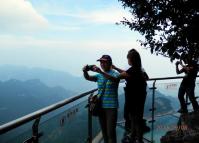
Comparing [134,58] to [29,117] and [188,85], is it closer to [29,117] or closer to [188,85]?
[29,117]

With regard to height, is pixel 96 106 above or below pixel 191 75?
below

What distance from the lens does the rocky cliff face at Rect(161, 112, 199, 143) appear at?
8.60 m

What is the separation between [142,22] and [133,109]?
5.25m

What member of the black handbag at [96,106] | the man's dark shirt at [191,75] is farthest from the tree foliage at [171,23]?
the black handbag at [96,106]

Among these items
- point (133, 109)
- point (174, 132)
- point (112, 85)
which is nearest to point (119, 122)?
point (174, 132)

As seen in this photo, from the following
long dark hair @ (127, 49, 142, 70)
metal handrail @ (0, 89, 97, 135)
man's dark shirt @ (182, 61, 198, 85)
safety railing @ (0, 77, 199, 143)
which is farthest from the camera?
man's dark shirt @ (182, 61, 198, 85)

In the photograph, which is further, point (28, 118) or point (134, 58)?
point (134, 58)

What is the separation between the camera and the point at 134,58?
255 inches

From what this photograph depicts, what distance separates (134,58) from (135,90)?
0.54 metres

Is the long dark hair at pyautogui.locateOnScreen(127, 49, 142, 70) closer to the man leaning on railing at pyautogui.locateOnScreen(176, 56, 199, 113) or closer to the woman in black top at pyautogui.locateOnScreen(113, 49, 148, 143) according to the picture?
the woman in black top at pyautogui.locateOnScreen(113, 49, 148, 143)

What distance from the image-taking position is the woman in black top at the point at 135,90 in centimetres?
651

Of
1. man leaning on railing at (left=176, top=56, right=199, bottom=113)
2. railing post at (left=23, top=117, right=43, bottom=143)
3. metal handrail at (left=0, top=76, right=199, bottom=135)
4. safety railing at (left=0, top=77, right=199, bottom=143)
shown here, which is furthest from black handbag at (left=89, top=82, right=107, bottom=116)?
man leaning on railing at (left=176, top=56, right=199, bottom=113)

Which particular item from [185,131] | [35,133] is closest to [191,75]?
[185,131]

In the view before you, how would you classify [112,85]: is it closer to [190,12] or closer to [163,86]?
[163,86]
